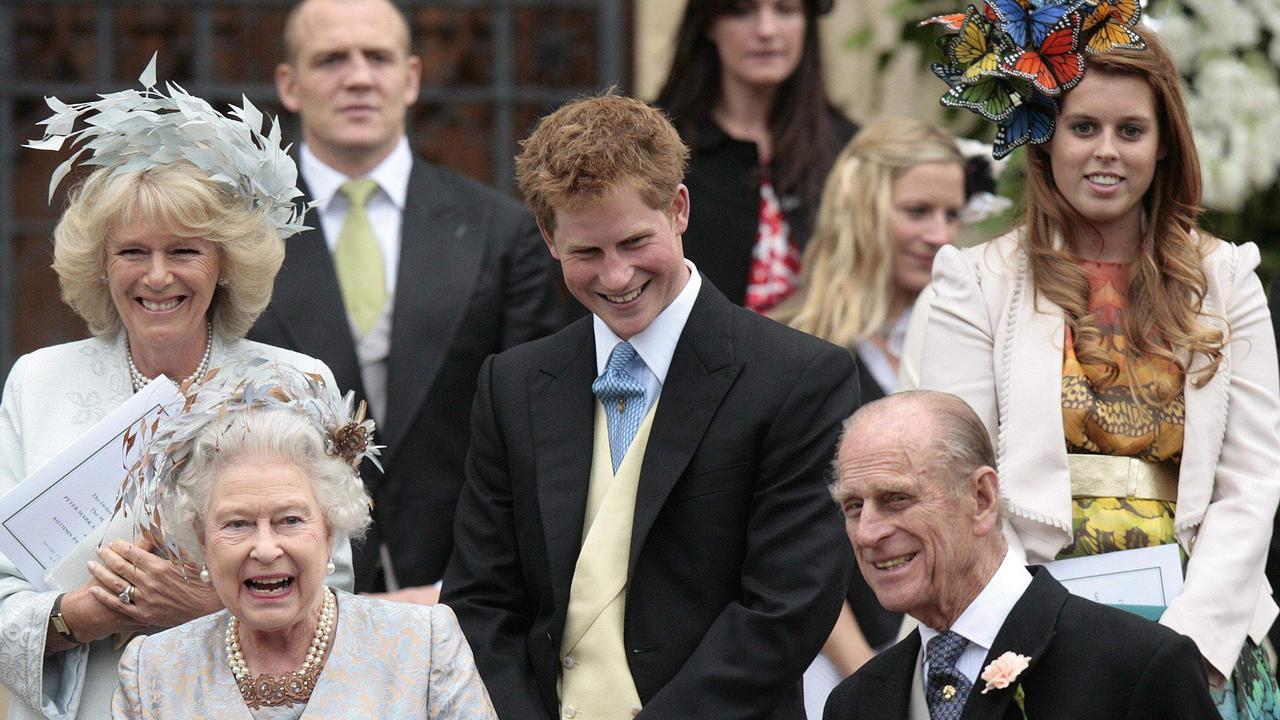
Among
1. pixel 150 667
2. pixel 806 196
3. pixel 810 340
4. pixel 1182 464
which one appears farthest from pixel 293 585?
pixel 806 196

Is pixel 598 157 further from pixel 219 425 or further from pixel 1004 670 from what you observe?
pixel 1004 670

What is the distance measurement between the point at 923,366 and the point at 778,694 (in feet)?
3.01

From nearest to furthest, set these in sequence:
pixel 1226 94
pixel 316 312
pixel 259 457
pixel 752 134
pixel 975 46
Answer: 1. pixel 259 457
2. pixel 975 46
3. pixel 316 312
4. pixel 752 134
5. pixel 1226 94

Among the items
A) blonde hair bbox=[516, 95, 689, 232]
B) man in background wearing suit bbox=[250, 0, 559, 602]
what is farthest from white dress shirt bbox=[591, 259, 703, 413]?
man in background wearing suit bbox=[250, 0, 559, 602]

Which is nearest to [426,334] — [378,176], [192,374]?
[378,176]

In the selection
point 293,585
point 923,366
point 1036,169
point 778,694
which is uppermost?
point 1036,169

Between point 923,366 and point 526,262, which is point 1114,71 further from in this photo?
point 526,262

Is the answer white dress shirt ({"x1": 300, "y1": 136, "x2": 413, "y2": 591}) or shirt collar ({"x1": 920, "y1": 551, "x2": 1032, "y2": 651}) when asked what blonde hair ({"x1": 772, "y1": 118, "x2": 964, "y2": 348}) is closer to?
white dress shirt ({"x1": 300, "y1": 136, "x2": 413, "y2": 591})

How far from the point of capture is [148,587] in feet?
13.9

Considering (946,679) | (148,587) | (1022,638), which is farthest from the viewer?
(148,587)

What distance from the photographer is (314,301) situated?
5578 millimetres

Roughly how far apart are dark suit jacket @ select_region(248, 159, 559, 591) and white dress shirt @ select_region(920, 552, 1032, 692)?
197cm

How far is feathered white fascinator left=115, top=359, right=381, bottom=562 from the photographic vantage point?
4.03 metres

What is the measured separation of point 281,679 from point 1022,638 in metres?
1.38
